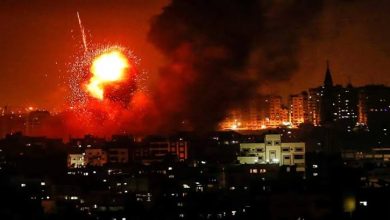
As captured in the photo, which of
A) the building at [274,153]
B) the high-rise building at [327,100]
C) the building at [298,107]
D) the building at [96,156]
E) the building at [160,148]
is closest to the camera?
the building at [274,153]

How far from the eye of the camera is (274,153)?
645 inches

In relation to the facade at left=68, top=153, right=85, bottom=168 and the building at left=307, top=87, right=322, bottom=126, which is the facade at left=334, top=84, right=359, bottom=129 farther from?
the facade at left=68, top=153, right=85, bottom=168

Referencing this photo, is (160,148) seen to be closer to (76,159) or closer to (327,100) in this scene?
(76,159)

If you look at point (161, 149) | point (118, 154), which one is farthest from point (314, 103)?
point (118, 154)

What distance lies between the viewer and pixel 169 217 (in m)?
10.9

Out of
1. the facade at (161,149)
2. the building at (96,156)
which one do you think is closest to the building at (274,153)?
the facade at (161,149)

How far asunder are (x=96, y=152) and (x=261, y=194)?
6.90 m

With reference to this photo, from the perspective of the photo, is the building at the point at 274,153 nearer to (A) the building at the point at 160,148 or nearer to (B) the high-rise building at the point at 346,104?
(A) the building at the point at 160,148

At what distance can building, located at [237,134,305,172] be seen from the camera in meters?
16.0

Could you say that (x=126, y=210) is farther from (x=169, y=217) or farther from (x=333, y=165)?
(x=333, y=165)

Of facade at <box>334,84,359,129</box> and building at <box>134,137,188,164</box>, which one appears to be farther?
facade at <box>334,84,359,129</box>

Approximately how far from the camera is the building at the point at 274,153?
16031 millimetres

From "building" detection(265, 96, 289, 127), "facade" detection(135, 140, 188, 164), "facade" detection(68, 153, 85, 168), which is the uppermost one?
"building" detection(265, 96, 289, 127)

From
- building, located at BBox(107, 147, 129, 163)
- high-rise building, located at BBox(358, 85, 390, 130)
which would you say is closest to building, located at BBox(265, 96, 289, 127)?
high-rise building, located at BBox(358, 85, 390, 130)
